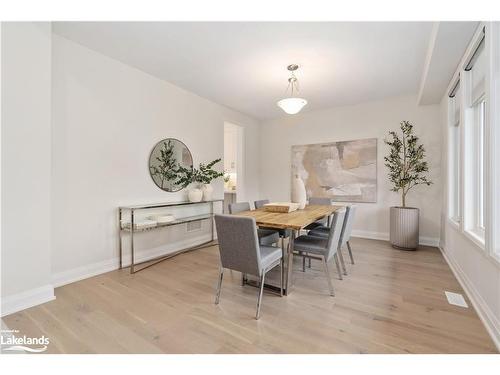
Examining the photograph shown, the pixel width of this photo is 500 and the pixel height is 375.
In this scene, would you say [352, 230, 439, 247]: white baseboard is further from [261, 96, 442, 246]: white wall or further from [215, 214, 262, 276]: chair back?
[215, 214, 262, 276]: chair back

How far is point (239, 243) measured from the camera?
6.33ft

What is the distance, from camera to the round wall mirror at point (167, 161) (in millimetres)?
3451

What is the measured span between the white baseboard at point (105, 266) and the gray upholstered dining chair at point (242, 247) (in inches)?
69.1

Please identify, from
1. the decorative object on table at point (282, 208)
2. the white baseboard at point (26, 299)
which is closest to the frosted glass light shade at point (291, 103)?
the decorative object on table at point (282, 208)

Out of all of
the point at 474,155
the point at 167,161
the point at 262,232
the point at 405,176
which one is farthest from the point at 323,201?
the point at 167,161

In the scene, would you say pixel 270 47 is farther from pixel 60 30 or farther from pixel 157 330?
pixel 157 330

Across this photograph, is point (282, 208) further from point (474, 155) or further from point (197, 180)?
point (474, 155)

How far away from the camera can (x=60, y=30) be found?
239 cm

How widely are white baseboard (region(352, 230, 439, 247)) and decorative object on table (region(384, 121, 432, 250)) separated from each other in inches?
21.1

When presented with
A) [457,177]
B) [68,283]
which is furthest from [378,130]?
[68,283]

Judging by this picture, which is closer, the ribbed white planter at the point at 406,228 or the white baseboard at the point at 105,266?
the white baseboard at the point at 105,266

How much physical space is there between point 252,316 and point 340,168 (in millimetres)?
3677

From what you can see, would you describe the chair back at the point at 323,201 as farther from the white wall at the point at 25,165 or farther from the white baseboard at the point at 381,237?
the white wall at the point at 25,165
